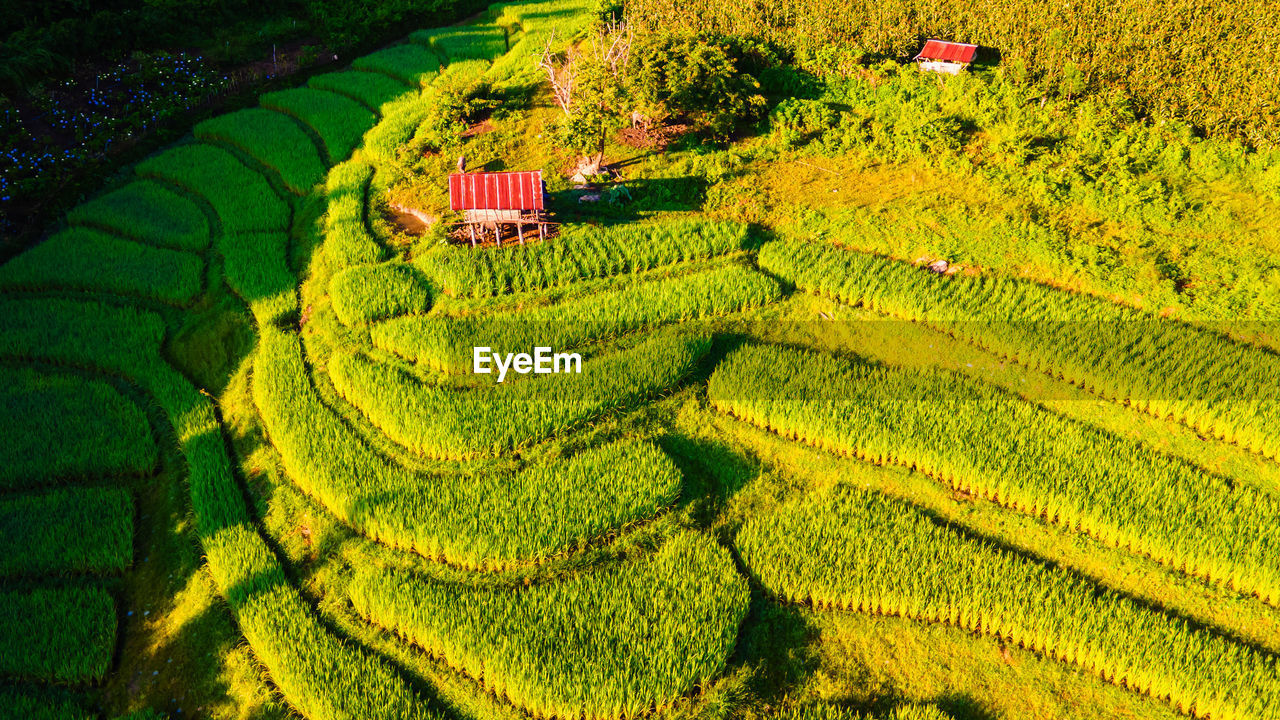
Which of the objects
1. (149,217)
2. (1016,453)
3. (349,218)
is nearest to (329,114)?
(149,217)

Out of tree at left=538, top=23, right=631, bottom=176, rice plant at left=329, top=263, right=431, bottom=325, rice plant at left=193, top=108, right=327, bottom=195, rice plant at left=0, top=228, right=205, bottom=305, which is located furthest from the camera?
rice plant at left=193, top=108, right=327, bottom=195

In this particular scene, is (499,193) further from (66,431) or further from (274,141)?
(274,141)

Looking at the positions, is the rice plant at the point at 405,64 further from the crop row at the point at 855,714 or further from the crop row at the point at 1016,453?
the crop row at the point at 855,714

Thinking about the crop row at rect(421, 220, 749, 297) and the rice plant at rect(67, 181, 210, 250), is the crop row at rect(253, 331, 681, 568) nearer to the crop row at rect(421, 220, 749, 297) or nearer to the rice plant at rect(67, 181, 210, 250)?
the crop row at rect(421, 220, 749, 297)

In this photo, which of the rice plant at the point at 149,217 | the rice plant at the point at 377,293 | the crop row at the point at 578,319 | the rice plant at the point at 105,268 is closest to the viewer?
the crop row at the point at 578,319

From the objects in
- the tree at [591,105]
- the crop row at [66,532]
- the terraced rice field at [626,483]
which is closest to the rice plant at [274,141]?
the terraced rice field at [626,483]

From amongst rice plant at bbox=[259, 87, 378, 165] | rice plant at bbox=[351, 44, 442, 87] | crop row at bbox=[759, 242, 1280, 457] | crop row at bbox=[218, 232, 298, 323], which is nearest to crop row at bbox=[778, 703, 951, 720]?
crop row at bbox=[759, 242, 1280, 457]
